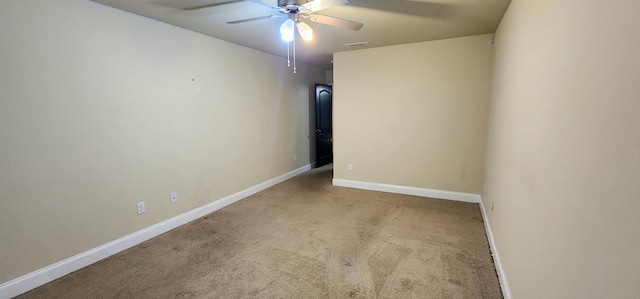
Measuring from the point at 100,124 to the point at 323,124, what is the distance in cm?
432

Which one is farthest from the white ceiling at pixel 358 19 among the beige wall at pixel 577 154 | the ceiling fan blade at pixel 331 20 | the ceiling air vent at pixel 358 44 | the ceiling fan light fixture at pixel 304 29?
the beige wall at pixel 577 154

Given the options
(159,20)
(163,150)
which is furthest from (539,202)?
(159,20)

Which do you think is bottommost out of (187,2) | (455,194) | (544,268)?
(455,194)

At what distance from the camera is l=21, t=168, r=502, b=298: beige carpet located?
209 centimetres

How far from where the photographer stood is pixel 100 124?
250 centimetres

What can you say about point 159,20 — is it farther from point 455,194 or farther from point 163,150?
point 455,194

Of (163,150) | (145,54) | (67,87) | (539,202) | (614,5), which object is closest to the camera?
(614,5)

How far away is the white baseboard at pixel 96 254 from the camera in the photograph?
2.07 meters

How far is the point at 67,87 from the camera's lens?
2.28 meters

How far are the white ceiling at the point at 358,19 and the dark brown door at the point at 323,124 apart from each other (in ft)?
7.04

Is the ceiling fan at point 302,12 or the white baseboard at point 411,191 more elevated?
the ceiling fan at point 302,12

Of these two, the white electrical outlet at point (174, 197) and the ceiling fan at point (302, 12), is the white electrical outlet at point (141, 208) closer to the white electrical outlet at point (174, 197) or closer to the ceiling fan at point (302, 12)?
the white electrical outlet at point (174, 197)

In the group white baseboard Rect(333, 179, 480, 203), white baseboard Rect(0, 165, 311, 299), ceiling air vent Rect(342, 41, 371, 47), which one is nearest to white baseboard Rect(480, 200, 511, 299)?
white baseboard Rect(333, 179, 480, 203)

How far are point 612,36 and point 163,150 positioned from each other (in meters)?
3.44
